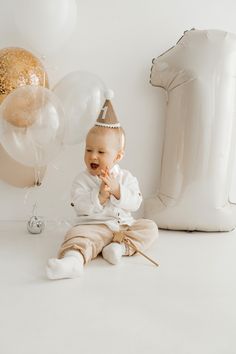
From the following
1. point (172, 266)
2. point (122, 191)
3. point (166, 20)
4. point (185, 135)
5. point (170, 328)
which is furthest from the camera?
point (166, 20)

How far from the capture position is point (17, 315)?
1.25 meters

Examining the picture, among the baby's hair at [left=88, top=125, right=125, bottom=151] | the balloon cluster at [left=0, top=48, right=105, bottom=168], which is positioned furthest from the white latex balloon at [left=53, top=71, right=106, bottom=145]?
the baby's hair at [left=88, top=125, right=125, bottom=151]

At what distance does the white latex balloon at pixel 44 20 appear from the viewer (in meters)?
1.80

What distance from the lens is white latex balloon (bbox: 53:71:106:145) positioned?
1.88 metres

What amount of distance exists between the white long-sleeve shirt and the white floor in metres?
0.16

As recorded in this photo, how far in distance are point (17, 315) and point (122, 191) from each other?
2.19 feet

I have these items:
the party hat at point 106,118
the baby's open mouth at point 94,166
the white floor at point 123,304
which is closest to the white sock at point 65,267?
the white floor at point 123,304

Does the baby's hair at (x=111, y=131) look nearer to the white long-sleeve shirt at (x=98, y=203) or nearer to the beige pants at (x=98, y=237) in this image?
the white long-sleeve shirt at (x=98, y=203)

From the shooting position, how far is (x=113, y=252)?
1.67m

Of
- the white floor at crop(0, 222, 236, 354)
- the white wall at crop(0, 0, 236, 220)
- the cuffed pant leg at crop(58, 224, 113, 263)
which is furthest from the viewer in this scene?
the white wall at crop(0, 0, 236, 220)

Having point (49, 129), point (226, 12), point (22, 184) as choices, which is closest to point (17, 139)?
point (49, 129)

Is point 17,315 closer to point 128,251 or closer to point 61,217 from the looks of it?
point 128,251

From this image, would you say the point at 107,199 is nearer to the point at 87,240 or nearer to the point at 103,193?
the point at 103,193

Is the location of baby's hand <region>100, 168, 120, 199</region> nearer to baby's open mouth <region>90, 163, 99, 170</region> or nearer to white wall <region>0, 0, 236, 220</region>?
baby's open mouth <region>90, 163, 99, 170</region>
